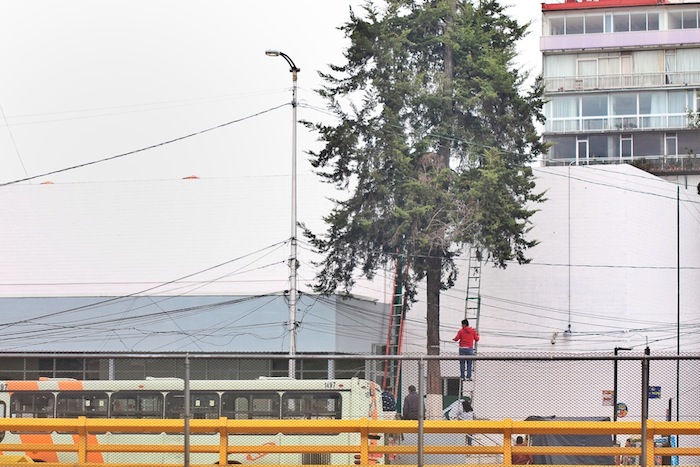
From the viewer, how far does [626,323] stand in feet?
164

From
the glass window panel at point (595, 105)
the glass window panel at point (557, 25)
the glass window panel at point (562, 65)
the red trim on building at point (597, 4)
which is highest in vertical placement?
the red trim on building at point (597, 4)

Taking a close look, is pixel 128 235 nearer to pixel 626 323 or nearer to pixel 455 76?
pixel 455 76

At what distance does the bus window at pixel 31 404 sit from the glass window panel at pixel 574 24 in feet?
228

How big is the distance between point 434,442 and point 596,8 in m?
71.9

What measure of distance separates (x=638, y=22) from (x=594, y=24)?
10.2 feet

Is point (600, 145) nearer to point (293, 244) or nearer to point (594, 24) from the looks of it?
point (594, 24)

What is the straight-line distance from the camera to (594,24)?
88.0 meters

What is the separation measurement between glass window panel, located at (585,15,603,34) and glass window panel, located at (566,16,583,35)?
19.6 inches

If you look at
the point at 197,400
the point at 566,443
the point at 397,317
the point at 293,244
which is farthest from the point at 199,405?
the point at 397,317

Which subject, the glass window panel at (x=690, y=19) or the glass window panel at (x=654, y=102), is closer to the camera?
the glass window panel at (x=654, y=102)

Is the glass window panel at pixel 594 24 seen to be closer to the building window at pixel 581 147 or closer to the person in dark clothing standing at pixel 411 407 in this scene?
the building window at pixel 581 147

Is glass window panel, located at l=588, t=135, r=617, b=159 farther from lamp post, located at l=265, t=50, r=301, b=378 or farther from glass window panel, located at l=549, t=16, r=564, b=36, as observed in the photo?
lamp post, located at l=265, t=50, r=301, b=378

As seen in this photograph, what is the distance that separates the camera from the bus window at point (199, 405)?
24891mm

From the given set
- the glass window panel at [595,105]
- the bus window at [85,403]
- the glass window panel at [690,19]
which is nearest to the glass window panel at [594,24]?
the glass window panel at [595,105]
